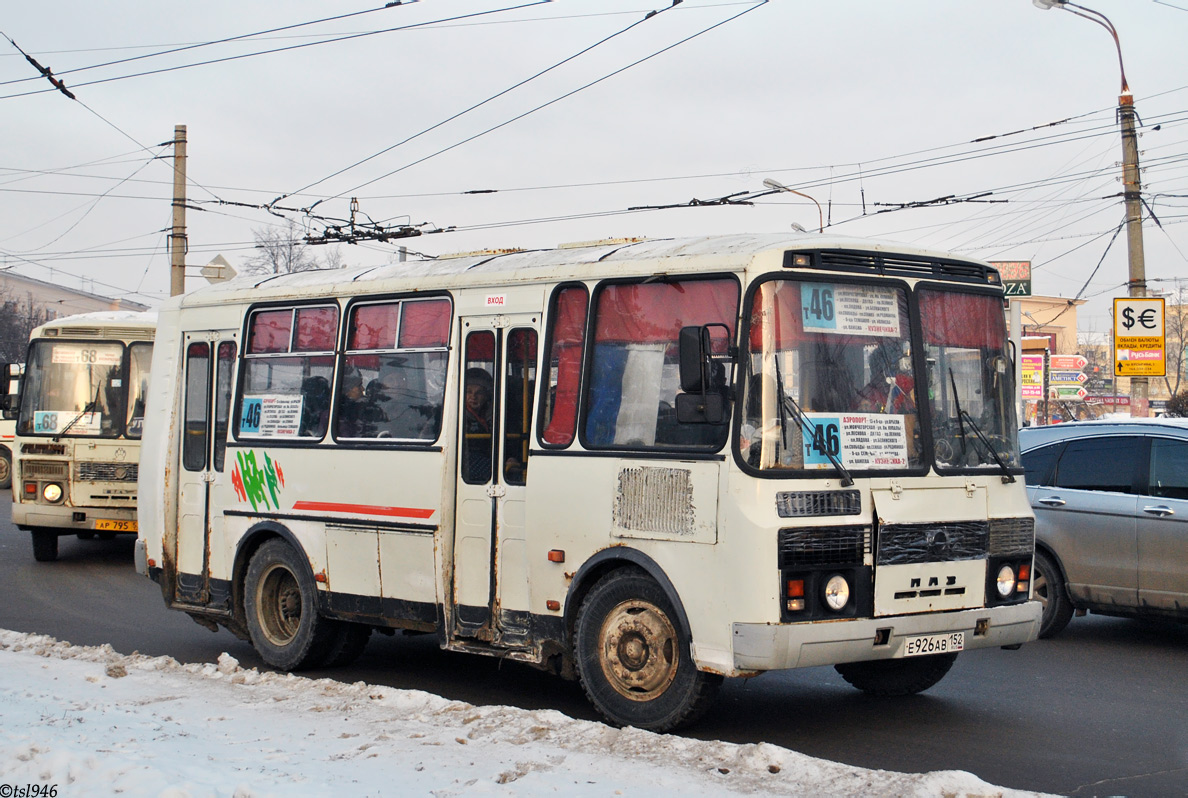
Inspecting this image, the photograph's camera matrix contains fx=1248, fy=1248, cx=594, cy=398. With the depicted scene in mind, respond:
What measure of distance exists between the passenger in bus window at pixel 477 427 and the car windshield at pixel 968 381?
2.79 metres

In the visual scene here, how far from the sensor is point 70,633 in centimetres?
1102

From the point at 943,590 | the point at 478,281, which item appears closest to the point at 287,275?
the point at 478,281

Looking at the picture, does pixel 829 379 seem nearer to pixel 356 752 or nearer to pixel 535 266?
pixel 535 266

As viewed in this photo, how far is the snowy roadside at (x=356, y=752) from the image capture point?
531 cm

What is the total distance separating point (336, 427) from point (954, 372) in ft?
14.5

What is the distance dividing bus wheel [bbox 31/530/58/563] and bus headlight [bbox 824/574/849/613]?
1354 cm

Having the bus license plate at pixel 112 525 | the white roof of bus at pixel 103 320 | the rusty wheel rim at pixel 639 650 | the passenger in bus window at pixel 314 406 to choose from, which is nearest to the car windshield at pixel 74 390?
the white roof of bus at pixel 103 320

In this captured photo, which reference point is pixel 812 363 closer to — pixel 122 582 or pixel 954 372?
pixel 954 372

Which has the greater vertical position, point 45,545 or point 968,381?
point 968,381

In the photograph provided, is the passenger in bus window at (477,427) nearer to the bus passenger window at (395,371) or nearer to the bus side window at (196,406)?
the bus passenger window at (395,371)

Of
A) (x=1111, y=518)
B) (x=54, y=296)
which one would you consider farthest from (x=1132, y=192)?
(x=54, y=296)

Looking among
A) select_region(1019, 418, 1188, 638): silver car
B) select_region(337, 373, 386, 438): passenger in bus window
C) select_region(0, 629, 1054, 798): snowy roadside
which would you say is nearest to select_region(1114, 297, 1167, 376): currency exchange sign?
select_region(1019, 418, 1188, 638): silver car

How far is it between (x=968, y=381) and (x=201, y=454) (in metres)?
6.16

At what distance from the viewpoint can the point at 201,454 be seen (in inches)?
403
